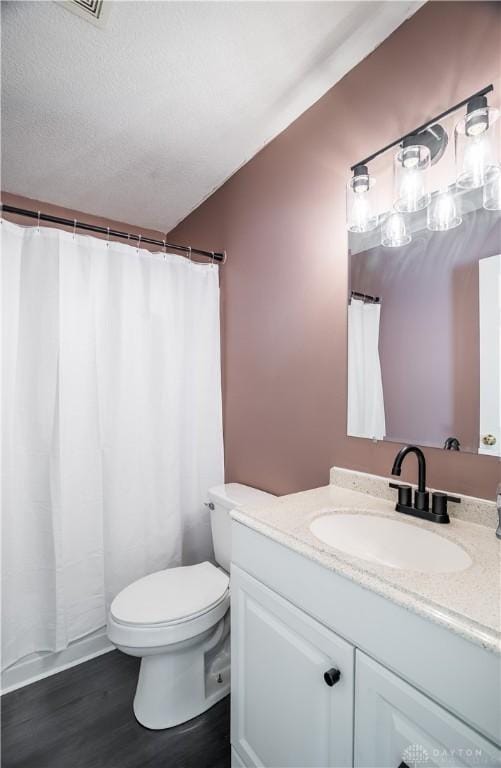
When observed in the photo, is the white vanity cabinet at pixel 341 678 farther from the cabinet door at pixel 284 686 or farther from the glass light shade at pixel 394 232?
the glass light shade at pixel 394 232

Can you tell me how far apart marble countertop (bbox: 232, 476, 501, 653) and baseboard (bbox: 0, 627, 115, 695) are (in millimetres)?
1304

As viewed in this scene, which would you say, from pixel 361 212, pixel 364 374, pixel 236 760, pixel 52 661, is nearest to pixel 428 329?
pixel 364 374

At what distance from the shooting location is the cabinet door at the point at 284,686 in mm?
819

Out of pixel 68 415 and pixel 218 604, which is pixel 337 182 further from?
pixel 218 604

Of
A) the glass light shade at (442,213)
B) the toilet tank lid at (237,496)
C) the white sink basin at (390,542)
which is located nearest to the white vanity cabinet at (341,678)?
the white sink basin at (390,542)

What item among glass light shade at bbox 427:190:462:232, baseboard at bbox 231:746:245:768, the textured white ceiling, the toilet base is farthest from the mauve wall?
baseboard at bbox 231:746:245:768

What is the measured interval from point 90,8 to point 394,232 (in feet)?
3.92

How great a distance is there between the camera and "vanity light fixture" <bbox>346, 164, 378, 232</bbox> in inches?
52.6

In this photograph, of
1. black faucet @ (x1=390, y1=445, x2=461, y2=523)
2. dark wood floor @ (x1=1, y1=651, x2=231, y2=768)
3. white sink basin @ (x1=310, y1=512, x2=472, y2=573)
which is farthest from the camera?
dark wood floor @ (x1=1, y1=651, x2=231, y2=768)

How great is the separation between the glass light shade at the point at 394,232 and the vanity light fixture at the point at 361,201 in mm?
50

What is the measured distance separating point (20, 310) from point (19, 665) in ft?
5.19

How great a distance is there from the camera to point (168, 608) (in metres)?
1.41

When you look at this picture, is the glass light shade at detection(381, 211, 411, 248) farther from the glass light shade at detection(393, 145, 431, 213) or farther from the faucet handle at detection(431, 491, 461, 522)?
the faucet handle at detection(431, 491, 461, 522)

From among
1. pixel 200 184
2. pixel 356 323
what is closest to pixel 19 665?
pixel 356 323
